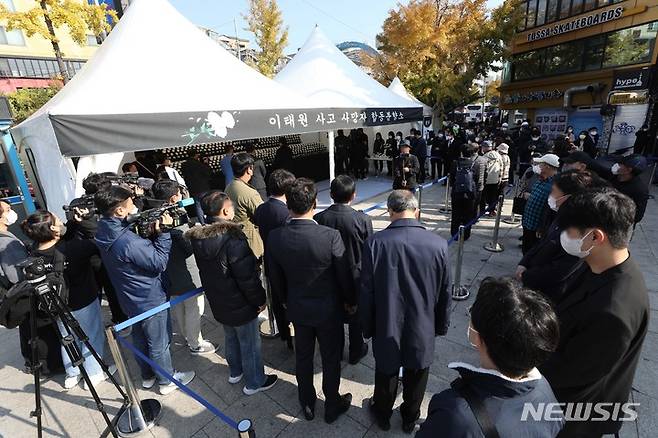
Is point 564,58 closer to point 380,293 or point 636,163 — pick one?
point 636,163

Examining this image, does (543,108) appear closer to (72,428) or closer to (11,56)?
(72,428)

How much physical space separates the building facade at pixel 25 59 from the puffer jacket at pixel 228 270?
1329 inches

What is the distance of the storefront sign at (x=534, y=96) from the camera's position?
1794 centimetres

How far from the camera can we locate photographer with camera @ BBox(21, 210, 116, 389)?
8.33 ft

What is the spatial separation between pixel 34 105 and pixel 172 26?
26.7 meters

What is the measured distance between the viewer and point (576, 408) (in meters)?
1.61

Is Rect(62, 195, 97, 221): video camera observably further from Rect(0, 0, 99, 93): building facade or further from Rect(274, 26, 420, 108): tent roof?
Rect(0, 0, 99, 93): building facade

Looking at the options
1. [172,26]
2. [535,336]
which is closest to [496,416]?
[535,336]

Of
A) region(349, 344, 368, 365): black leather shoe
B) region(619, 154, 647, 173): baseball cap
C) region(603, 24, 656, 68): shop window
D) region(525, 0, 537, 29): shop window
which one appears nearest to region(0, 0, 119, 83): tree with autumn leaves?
region(349, 344, 368, 365): black leather shoe

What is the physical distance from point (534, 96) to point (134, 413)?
23.6 m

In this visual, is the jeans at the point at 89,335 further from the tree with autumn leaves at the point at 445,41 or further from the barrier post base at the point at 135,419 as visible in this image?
the tree with autumn leaves at the point at 445,41

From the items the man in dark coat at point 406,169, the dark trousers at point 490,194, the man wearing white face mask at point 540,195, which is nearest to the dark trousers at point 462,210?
the man in dark coat at point 406,169

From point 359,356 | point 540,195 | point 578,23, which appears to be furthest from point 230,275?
point 578,23

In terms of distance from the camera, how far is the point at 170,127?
458 centimetres
